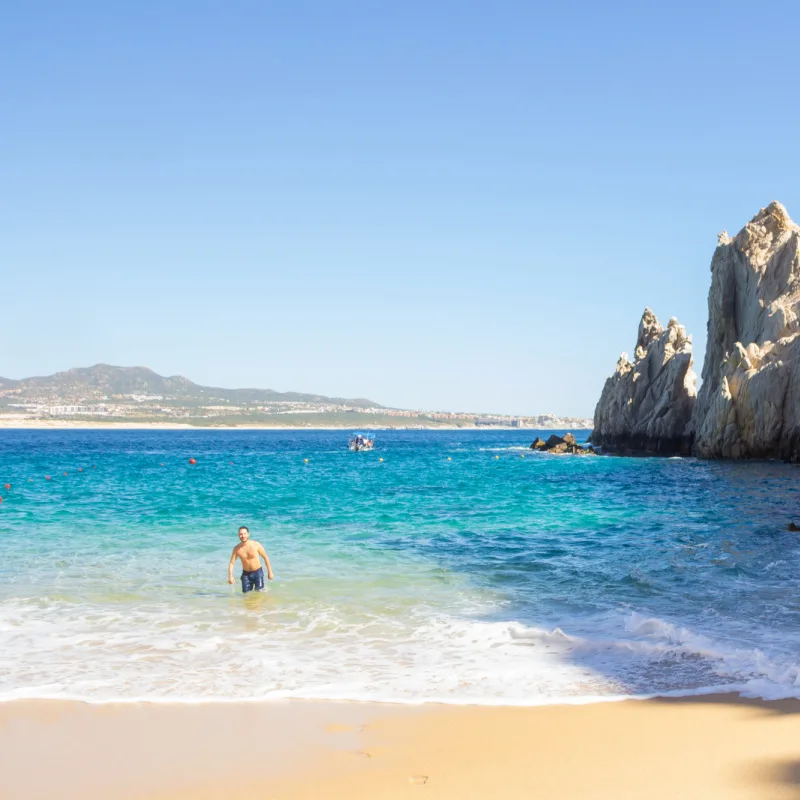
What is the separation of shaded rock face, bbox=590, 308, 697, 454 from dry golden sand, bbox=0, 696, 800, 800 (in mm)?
73683

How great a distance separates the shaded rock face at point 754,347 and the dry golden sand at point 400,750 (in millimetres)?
54753

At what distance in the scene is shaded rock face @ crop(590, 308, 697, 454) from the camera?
80.0 m

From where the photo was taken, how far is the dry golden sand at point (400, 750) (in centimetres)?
709

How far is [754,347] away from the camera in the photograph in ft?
217

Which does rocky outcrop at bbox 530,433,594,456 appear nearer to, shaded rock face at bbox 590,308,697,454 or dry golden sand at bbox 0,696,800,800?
shaded rock face at bbox 590,308,697,454

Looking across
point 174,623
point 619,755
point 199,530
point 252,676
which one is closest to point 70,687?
point 252,676

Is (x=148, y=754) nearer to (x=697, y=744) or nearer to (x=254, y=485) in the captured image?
(x=697, y=744)

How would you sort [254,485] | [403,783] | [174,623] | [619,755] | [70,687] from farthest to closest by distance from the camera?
[254,485]
[174,623]
[70,687]
[619,755]
[403,783]

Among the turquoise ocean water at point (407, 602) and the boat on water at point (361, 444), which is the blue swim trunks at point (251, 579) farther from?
the boat on water at point (361, 444)

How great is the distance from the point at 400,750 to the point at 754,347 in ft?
216

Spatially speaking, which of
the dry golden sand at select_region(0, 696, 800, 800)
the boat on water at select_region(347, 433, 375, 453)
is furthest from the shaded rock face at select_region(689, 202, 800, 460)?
the dry golden sand at select_region(0, 696, 800, 800)

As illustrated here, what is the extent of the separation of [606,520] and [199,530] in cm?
1435

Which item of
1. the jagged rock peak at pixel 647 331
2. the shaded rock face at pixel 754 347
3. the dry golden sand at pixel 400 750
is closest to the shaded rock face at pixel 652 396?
the jagged rock peak at pixel 647 331

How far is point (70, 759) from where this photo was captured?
790 centimetres
